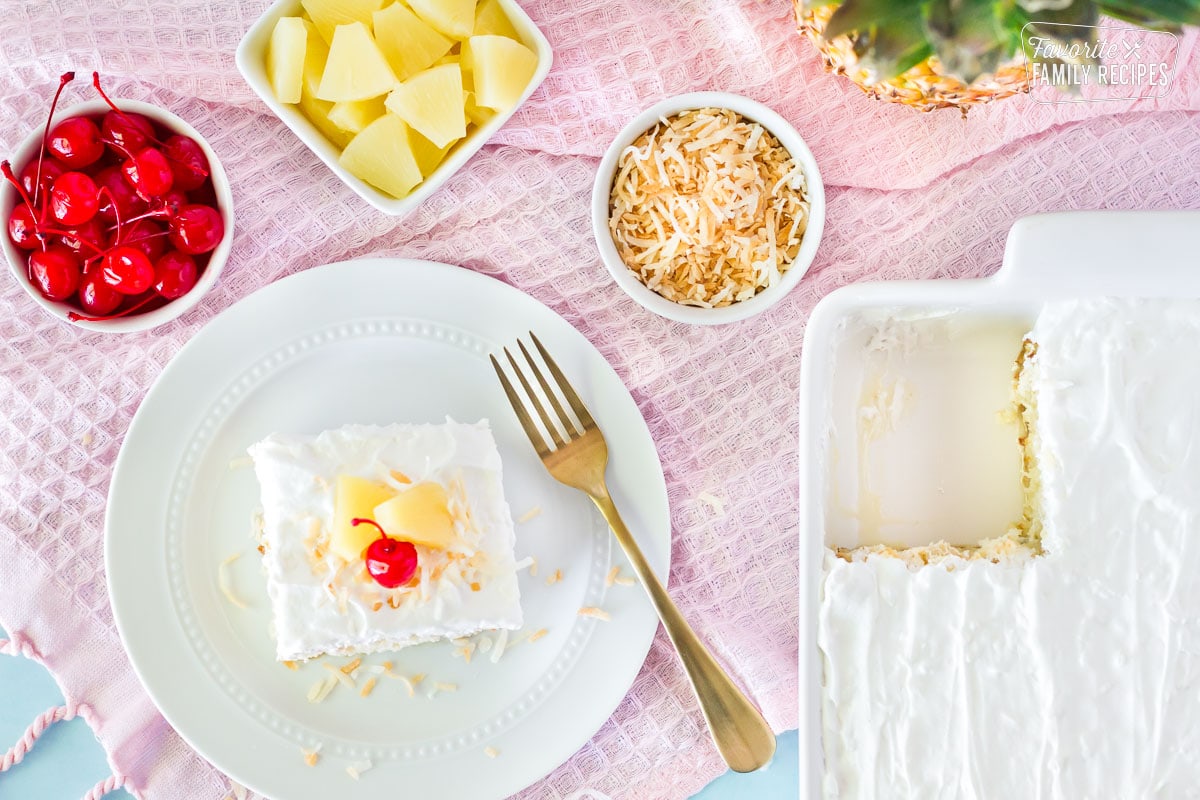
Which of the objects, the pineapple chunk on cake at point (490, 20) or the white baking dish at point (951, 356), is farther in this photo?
the pineapple chunk on cake at point (490, 20)

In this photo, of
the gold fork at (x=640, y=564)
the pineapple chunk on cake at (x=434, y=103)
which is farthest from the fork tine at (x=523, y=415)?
the pineapple chunk on cake at (x=434, y=103)

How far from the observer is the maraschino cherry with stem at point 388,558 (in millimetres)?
1513

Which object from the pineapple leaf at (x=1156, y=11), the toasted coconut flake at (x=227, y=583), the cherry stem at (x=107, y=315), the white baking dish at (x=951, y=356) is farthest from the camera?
the toasted coconut flake at (x=227, y=583)

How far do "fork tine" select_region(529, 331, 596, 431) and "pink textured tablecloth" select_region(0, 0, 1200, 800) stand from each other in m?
0.11

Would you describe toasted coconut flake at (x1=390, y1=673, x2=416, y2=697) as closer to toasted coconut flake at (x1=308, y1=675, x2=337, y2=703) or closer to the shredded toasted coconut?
toasted coconut flake at (x1=308, y1=675, x2=337, y2=703)

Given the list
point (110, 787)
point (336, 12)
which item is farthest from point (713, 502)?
point (110, 787)

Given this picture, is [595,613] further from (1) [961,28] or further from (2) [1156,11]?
(2) [1156,11]

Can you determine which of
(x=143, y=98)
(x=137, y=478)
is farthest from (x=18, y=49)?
(x=137, y=478)

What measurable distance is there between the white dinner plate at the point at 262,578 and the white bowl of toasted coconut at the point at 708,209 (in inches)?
7.2

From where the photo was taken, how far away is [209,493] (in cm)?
175

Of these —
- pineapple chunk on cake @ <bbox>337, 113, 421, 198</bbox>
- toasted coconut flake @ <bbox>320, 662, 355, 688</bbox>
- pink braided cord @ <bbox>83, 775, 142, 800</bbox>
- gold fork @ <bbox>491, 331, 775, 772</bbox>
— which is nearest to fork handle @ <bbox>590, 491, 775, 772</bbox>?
gold fork @ <bbox>491, 331, 775, 772</bbox>

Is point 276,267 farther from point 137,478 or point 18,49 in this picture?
point 18,49

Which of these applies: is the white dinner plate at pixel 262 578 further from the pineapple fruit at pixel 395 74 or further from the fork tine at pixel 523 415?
the pineapple fruit at pixel 395 74

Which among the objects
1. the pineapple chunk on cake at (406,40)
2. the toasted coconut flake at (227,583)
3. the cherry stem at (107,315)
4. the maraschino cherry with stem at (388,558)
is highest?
the pineapple chunk on cake at (406,40)
